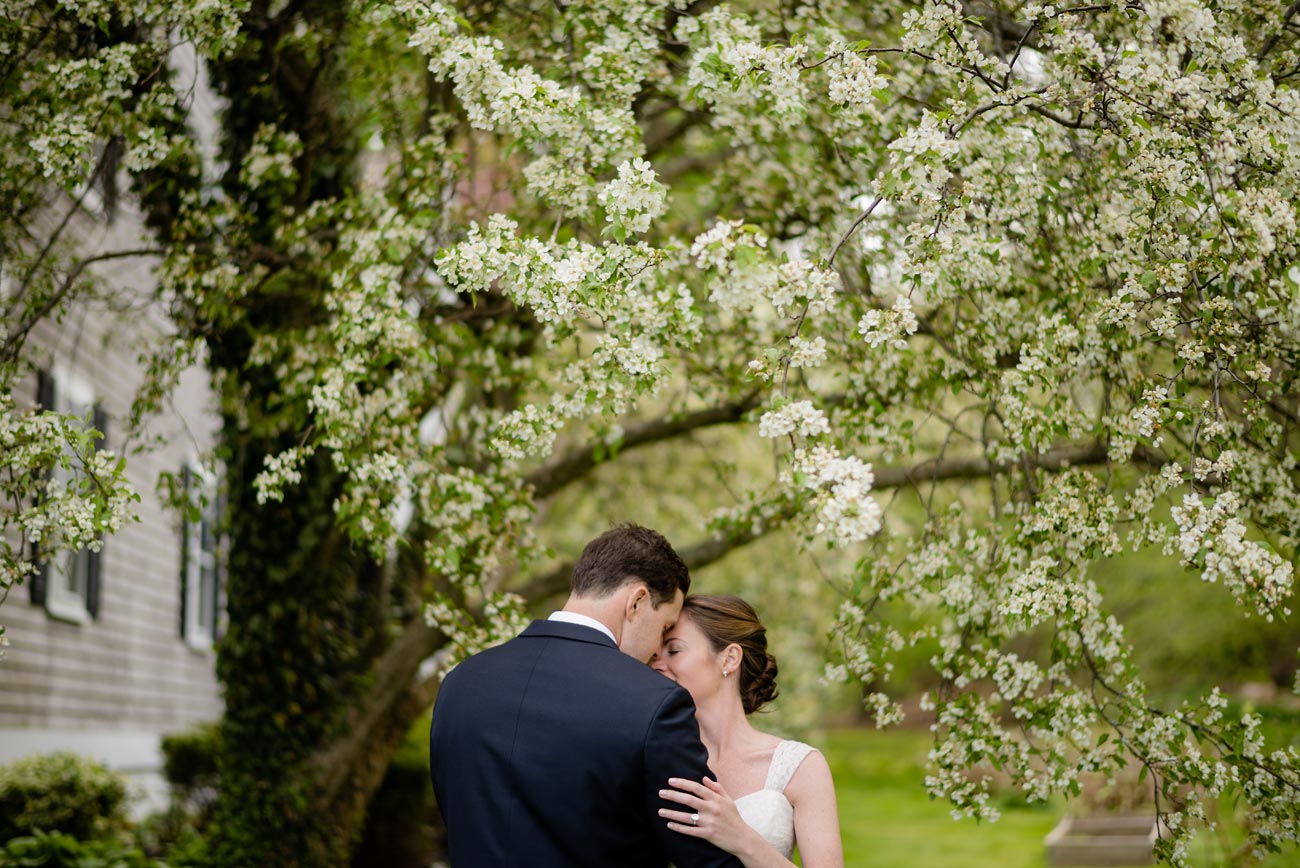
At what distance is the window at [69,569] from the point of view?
Result: 9156 mm

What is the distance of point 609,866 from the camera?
10.3 feet

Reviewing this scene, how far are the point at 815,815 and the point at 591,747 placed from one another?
1.10 meters

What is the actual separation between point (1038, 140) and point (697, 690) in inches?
91.6

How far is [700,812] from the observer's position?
312 cm

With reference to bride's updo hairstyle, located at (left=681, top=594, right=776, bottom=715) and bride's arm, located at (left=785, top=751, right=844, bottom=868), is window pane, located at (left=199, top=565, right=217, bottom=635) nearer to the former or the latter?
bride's updo hairstyle, located at (left=681, top=594, right=776, bottom=715)

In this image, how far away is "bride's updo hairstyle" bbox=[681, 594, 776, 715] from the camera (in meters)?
4.18

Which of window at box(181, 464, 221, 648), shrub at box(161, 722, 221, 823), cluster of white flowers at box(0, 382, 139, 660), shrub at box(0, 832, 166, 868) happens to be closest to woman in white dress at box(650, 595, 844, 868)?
cluster of white flowers at box(0, 382, 139, 660)

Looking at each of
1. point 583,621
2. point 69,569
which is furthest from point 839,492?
point 69,569

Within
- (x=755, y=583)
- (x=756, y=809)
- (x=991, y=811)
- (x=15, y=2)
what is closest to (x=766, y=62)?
(x=756, y=809)

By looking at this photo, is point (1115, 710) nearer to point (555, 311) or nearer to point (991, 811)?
point (991, 811)

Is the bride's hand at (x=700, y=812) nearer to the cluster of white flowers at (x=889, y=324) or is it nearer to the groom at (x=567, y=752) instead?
the groom at (x=567, y=752)

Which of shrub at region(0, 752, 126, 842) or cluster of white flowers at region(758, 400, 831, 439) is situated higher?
cluster of white flowers at region(758, 400, 831, 439)

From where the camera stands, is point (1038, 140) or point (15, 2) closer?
point (1038, 140)

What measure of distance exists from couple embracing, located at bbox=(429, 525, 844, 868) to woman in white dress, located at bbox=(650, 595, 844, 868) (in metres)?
0.52
